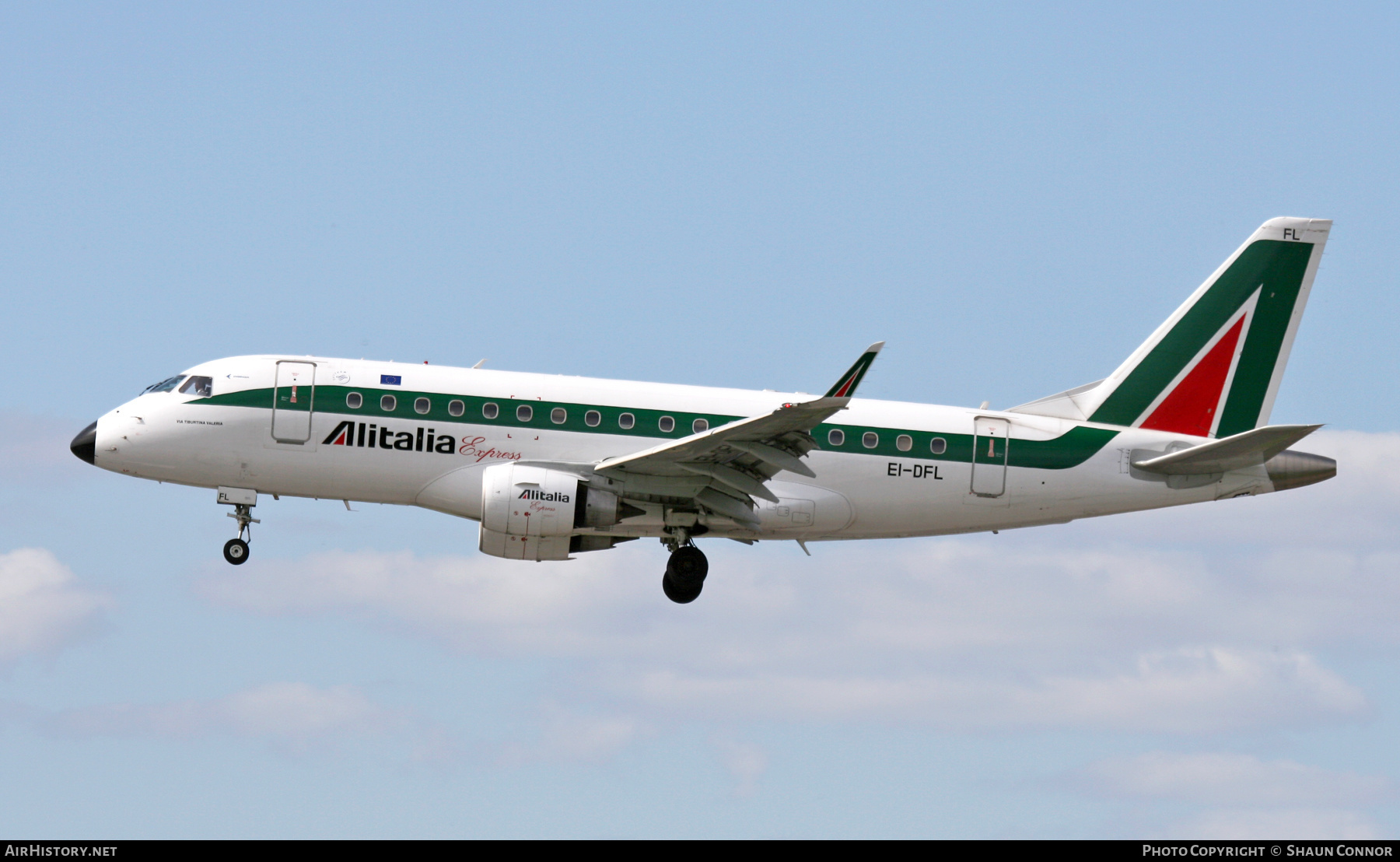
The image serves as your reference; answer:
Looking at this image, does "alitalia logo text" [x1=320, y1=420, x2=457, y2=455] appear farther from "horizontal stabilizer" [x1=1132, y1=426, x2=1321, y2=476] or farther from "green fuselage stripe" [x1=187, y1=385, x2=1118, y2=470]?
"horizontal stabilizer" [x1=1132, y1=426, x2=1321, y2=476]

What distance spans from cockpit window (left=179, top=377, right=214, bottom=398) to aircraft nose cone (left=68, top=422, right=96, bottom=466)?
2189 millimetres

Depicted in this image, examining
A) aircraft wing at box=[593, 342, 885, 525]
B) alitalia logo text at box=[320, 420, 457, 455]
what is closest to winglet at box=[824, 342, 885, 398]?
aircraft wing at box=[593, 342, 885, 525]

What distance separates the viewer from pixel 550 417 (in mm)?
31172

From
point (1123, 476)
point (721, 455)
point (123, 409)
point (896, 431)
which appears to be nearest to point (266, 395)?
point (123, 409)

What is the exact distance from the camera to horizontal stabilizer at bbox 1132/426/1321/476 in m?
30.9

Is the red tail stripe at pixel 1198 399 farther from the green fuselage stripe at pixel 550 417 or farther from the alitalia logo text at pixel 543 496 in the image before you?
the alitalia logo text at pixel 543 496

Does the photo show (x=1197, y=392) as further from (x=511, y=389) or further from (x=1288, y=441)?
(x=511, y=389)

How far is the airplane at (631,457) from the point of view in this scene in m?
30.7

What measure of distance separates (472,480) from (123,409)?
310 inches

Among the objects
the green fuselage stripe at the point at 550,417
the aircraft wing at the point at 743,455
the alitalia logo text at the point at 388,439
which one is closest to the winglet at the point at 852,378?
the aircraft wing at the point at 743,455

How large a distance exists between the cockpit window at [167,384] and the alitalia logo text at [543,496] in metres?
8.23

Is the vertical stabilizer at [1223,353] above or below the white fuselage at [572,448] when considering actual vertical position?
above

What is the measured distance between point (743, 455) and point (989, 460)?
6.09 metres

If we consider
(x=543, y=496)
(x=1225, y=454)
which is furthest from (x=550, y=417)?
(x=1225, y=454)
